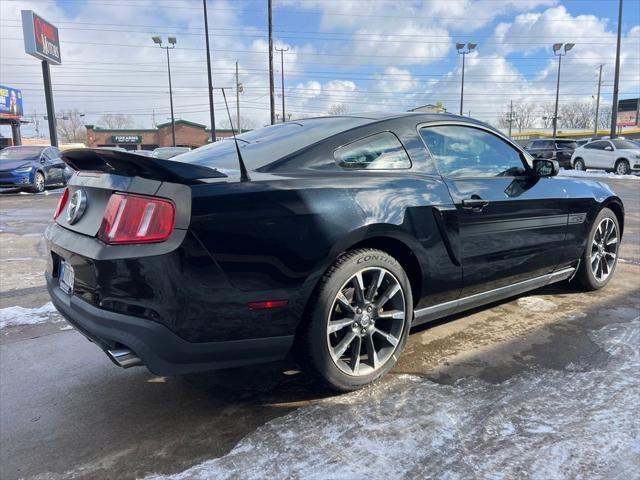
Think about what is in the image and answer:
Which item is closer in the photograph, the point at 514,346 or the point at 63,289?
the point at 63,289

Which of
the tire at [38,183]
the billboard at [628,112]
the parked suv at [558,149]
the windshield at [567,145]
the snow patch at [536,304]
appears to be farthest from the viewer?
the billboard at [628,112]

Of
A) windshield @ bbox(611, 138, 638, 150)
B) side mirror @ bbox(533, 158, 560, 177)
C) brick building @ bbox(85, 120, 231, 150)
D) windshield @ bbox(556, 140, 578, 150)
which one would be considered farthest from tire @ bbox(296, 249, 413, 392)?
brick building @ bbox(85, 120, 231, 150)

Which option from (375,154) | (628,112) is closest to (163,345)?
(375,154)

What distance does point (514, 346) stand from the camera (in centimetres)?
329

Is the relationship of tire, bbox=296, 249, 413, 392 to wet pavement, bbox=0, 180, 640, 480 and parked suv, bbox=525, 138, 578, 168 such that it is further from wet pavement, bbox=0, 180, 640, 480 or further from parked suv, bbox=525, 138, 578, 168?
parked suv, bbox=525, 138, 578, 168

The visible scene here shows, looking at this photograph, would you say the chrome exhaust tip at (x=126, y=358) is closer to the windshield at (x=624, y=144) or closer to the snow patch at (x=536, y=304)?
the snow patch at (x=536, y=304)

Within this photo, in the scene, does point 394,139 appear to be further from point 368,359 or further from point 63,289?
point 63,289

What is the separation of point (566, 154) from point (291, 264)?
91.7 feet

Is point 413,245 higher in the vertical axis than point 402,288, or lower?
higher

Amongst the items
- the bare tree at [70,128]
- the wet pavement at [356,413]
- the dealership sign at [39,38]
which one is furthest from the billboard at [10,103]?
the bare tree at [70,128]

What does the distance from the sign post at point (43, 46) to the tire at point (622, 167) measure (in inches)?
964

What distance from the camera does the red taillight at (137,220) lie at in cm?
214

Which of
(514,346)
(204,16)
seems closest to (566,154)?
(204,16)

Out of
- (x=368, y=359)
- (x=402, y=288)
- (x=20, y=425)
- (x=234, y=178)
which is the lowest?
(x=20, y=425)
